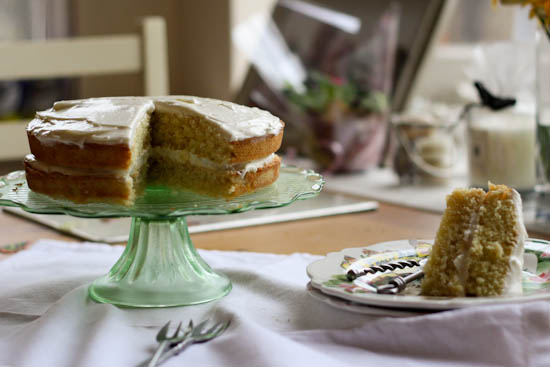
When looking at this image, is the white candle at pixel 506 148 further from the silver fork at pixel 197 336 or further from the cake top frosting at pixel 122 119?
the silver fork at pixel 197 336

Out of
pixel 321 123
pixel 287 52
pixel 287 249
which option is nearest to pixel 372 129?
pixel 321 123

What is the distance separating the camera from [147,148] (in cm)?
120

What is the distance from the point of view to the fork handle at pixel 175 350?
32.1 inches

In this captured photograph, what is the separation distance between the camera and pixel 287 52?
2.44m

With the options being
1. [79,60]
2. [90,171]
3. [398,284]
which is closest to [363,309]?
[398,284]

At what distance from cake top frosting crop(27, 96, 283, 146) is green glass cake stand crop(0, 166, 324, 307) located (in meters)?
0.09

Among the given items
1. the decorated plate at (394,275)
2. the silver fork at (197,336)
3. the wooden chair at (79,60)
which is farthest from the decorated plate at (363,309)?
the wooden chair at (79,60)

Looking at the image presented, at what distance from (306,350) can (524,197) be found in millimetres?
1003

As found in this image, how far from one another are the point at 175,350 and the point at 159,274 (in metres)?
0.24

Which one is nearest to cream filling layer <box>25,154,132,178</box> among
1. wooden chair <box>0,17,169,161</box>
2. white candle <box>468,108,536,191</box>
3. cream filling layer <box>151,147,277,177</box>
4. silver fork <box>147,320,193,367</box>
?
cream filling layer <box>151,147,277,177</box>

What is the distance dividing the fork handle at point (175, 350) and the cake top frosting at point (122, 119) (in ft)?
0.99

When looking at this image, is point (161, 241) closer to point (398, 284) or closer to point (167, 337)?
point (167, 337)

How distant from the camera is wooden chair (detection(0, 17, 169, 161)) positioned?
7.27ft

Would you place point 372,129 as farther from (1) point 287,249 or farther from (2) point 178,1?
(2) point 178,1
